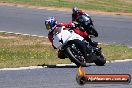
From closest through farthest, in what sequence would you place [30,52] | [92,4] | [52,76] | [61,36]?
1. [52,76]
2. [61,36]
3. [30,52]
4. [92,4]

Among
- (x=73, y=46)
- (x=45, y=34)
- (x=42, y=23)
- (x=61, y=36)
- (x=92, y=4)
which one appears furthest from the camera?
(x=92, y=4)

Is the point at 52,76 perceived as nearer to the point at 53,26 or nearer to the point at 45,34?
the point at 53,26

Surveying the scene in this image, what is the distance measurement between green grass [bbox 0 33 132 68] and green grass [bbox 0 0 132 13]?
13.4 meters

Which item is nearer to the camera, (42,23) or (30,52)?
(30,52)

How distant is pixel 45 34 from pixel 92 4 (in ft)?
44.4

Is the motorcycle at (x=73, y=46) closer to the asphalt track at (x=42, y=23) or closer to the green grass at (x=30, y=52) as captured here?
the green grass at (x=30, y=52)

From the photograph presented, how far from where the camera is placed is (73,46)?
1184cm

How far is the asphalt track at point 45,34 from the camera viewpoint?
9.64 metres

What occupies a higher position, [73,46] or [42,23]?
[73,46]

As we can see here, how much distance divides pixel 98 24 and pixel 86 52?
12330 millimetres

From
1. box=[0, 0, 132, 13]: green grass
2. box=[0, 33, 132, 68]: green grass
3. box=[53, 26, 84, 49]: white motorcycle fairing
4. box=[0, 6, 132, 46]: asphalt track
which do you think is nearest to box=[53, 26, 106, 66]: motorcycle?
box=[53, 26, 84, 49]: white motorcycle fairing

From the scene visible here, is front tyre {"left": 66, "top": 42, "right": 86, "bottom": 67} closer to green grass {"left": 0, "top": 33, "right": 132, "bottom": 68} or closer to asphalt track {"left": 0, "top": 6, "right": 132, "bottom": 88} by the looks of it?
asphalt track {"left": 0, "top": 6, "right": 132, "bottom": 88}

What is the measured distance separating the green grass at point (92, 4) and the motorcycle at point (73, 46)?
18.5 meters

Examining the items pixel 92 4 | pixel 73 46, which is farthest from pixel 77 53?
pixel 92 4
